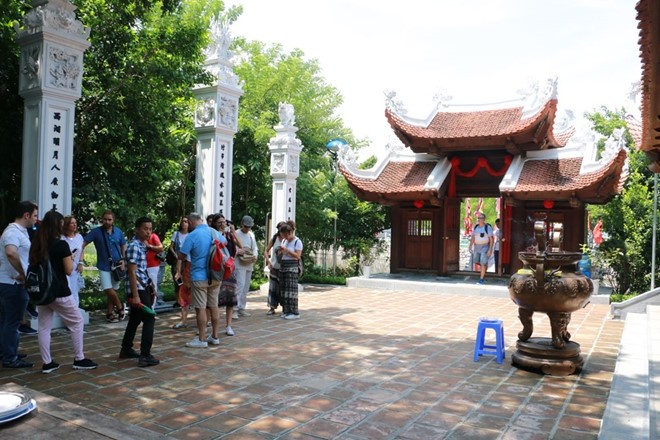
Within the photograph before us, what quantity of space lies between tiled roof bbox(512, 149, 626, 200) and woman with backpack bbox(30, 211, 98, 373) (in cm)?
1055

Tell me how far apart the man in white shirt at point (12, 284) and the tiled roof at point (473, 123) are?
10759 mm

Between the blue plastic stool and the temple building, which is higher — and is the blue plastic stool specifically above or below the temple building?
below

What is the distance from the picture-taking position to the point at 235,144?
A: 14367mm

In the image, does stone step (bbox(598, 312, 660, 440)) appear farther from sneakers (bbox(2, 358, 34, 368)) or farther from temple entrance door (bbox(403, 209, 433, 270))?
temple entrance door (bbox(403, 209, 433, 270))

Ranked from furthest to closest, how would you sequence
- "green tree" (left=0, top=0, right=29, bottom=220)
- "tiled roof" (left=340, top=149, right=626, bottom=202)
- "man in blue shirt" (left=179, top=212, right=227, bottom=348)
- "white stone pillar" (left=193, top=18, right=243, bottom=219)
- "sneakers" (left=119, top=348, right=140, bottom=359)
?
"tiled roof" (left=340, top=149, right=626, bottom=202)
"white stone pillar" (left=193, top=18, right=243, bottom=219)
"green tree" (left=0, top=0, right=29, bottom=220)
"man in blue shirt" (left=179, top=212, right=227, bottom=348)
"sneakers" (left=119, top=348, right=140, bottom=359)

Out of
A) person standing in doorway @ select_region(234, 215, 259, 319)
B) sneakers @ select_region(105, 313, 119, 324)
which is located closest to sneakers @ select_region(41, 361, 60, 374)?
sneakers @ select_region(105, 313, 119, 324)

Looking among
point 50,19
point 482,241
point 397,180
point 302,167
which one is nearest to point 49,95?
point 50,19

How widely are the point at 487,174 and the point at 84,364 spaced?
38.6 feet

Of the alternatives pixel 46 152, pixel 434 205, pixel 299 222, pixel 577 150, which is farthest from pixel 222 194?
pixel 577 150

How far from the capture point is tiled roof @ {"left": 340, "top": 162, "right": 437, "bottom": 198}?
46.7ft

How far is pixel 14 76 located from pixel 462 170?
1074cm

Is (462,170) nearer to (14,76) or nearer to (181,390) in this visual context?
(14,76)

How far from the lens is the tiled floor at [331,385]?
12.4 feet

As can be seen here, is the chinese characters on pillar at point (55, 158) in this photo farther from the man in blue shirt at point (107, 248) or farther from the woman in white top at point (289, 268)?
the woman in white top at point (289, 268)
